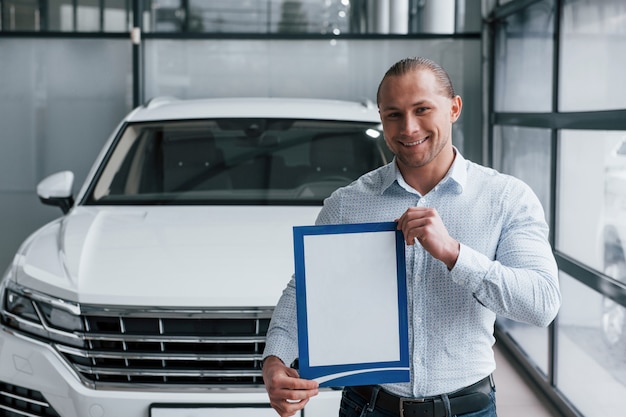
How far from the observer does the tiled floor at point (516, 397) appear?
4648 millimetres

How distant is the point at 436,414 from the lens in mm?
1812

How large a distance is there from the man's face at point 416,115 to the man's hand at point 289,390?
1.51 feet

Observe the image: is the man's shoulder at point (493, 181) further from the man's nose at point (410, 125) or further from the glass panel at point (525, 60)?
the glass panel at point (525, 60)

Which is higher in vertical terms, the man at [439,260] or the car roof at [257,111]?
the car roof at [257,111]

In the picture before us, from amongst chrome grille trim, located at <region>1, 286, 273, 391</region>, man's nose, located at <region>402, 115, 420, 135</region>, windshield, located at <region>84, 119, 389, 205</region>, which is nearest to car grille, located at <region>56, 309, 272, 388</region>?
chrome grille trim, located at <region>1, 286, 273, 391</region>

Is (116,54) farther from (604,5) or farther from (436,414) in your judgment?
(436,414)

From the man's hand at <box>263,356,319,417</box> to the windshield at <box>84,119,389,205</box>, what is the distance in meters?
2.34

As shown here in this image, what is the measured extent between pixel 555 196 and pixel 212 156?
1739mm

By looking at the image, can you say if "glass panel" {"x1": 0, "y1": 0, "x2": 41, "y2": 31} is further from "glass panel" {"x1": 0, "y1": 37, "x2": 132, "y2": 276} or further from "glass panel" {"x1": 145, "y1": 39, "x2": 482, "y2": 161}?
"glass panel" {"x1": 145, "y1": 39, "x2": 482, "y2": 161}

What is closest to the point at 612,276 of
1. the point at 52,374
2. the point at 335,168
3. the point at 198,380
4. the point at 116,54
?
the point at 335,168

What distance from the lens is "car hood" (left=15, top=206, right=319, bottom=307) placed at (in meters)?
3.13

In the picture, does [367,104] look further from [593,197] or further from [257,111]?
[593,197]

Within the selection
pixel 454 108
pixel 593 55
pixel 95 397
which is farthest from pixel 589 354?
pixel 454 108

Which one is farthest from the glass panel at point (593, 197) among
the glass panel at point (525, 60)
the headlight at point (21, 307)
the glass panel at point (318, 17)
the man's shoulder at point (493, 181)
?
the glass panel at point (318, 17)
